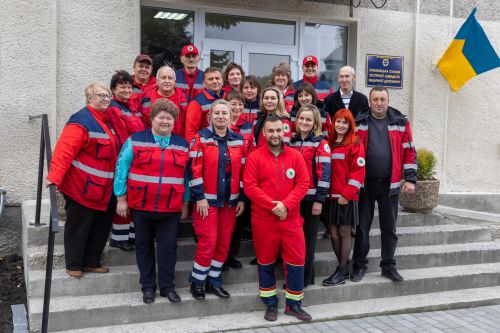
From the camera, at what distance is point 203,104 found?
4.68m

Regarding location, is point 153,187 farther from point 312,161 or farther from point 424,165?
point 424,165

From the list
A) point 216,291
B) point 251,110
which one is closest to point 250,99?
point 251,110

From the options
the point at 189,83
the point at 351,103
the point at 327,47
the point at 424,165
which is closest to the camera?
the point at 189,83

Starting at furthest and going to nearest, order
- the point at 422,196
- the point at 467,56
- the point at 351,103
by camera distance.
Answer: the point at 467,56 → the point at 422,196 → the point at 351,103

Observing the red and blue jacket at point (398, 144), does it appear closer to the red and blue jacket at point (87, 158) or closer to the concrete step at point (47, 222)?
the concrete step at point (47, 222)

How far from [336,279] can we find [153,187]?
6.65ft

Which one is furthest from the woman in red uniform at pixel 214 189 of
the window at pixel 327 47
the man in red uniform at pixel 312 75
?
the window at pixel 327 47

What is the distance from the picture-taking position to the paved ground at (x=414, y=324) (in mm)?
4172

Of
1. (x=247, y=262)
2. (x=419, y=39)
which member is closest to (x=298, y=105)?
(x=247, y=262)

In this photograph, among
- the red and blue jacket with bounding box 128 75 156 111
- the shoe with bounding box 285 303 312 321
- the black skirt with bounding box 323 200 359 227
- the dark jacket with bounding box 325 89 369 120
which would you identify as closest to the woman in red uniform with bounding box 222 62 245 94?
the red and blue jacket with bounding box 128 75 156 111

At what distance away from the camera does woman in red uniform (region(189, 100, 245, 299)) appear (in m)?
4.13

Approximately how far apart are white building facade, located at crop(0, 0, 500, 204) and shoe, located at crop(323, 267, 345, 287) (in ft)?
11.6

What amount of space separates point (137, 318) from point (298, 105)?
2494 millimetres

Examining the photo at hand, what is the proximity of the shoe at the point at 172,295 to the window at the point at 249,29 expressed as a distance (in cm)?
406
